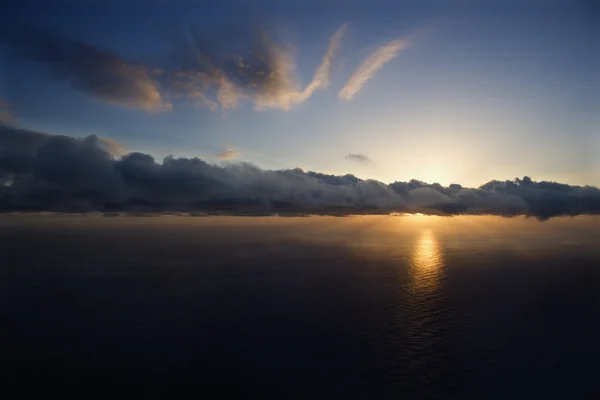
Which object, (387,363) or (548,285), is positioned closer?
(387,363)

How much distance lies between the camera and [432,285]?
112 metres

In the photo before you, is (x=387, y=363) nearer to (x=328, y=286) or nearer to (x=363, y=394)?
(x=363, y=394)

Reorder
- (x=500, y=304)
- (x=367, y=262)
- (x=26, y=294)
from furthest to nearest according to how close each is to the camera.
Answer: (x=367, y=262)
(x=26, y=294)
(x=500, y=304)

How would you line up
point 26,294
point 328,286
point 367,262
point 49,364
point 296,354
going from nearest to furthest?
point 49,364
point 296,354
point 26,294
point 328,286
point 367,262

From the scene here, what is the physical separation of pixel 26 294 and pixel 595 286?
19380 centimetres

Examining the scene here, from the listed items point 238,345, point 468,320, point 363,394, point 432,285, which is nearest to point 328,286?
point 432,285

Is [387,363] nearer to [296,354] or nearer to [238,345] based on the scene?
[296,354]

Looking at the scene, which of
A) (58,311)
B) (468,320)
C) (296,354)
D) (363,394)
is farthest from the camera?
(58,311)

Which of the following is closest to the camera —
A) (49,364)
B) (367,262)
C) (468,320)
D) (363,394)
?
(363,394)

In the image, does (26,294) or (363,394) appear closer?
(363,394)

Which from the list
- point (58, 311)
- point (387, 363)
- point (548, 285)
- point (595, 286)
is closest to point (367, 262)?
point (548, 285)

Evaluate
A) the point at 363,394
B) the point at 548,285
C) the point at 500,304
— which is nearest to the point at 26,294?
the point at 363,394

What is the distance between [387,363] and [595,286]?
109m

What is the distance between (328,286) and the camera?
357ft
